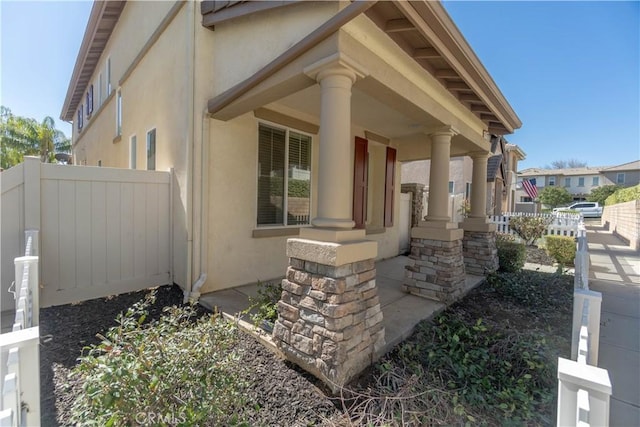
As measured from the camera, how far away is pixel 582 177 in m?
42.0

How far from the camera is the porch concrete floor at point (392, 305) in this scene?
3426 millimetres

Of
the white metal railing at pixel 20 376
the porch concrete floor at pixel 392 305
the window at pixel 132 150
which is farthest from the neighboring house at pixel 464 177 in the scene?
the white metal railing at pixel 20 376

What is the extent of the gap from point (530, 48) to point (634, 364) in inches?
241

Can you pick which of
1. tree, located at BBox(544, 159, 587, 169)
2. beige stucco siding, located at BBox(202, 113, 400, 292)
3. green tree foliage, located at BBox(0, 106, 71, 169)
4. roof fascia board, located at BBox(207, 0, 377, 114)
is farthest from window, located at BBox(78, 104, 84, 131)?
tree, located at BBox(544, 159, 587, 169)

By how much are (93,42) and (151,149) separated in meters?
7.09

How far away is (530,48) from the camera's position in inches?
234

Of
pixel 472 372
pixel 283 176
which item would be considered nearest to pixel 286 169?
pixel 283 176

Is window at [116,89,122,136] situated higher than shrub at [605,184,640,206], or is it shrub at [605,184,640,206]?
window at [116,89,122,136]

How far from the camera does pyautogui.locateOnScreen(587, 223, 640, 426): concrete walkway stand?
2.40 metres

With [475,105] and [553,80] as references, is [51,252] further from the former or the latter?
[553,80]

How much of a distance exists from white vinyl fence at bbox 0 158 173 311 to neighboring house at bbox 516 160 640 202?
44.6 meters

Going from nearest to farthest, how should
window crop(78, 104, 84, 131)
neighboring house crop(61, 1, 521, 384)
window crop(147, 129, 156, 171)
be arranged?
neighboring house crop(61, 1, 521, 384) → window crop(147, 129, 156, 171) → window crop(78, 104, 84, 131)

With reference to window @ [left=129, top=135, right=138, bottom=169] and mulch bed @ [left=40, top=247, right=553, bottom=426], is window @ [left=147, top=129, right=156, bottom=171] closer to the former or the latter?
window @ [left=129, top=135, right=138, bottom=169]

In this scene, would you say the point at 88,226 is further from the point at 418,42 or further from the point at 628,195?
the point at 628,195
